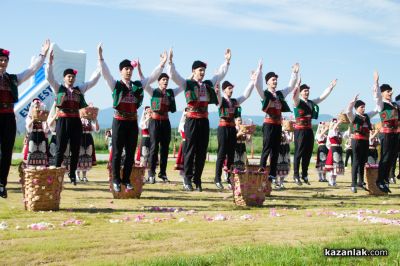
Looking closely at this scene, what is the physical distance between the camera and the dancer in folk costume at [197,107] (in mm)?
10242

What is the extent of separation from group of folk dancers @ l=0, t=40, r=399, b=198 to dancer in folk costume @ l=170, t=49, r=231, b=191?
0.05 feet

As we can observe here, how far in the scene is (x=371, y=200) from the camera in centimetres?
995

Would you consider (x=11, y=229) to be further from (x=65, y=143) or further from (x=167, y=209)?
(x=65, y=143)

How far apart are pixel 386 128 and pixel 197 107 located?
3438 mm

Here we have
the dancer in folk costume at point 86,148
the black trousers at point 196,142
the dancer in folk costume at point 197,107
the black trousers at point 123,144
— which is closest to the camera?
the black trousers at point 123,144

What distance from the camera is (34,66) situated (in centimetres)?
880

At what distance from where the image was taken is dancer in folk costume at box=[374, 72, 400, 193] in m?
10.9

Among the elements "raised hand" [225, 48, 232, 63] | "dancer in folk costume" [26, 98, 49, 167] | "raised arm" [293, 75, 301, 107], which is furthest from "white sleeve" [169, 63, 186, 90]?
"dancer in folk costume" [26, 98, 49, 167]

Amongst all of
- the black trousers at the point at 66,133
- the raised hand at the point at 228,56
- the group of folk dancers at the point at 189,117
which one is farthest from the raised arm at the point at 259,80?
the black trousers at the point at 66,133

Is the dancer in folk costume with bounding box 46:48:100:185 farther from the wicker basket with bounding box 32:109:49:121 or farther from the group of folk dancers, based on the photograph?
the wicker basket with bounding box 32:109:49:121

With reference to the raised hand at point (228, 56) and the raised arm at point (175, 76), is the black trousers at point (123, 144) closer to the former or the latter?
the raised arm at point (175, 76)

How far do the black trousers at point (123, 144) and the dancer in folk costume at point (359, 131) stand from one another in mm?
4092

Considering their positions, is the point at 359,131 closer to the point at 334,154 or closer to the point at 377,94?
the point at 377,94

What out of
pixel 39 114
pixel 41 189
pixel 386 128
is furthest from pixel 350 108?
pixel 41 189
